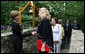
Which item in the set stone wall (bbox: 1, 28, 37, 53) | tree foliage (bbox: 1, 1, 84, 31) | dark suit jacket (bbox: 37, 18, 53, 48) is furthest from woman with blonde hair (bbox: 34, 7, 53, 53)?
tree foliage (bbox: 1, 1, 84, 31)

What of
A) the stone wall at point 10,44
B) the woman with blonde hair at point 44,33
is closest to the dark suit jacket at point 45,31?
the woman with blonde hair at point 44,33

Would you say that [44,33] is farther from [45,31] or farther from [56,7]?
[56,7]

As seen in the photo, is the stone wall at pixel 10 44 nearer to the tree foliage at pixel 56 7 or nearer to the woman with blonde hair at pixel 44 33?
the woman with blonde hair at pixel 44 33

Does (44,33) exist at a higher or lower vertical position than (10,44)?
Answer: higher

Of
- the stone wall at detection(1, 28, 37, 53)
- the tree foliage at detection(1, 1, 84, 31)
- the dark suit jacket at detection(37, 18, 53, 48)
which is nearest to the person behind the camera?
the dark suit jacket at detection(37, 18, 53, 48)

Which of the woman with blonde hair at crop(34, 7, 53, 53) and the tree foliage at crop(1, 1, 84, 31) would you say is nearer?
the woman with blonde hair at crop(34, 7, 53, 53)

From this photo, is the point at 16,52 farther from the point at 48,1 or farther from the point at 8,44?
the point at 48,1

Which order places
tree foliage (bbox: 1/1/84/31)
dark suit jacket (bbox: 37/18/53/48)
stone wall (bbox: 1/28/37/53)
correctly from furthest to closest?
tree foliage (bbox: 1/1/84/31)
stone wall (bbox: 1/28/37/53)
dark suit jacket (bbox: 37/18/53/48)

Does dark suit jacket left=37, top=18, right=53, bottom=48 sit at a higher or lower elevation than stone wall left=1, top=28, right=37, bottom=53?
higher

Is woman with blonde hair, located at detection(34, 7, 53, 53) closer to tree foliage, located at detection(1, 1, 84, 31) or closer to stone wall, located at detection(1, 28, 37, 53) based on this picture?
stone wall, located at detection(1, 28, 37, 53)

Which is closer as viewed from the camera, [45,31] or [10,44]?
[45,31]

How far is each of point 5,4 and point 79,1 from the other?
452 cm

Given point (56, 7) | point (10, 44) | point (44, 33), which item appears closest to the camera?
point (44, 33)

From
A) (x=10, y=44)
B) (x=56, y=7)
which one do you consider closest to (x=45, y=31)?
(x=10, y=44)
